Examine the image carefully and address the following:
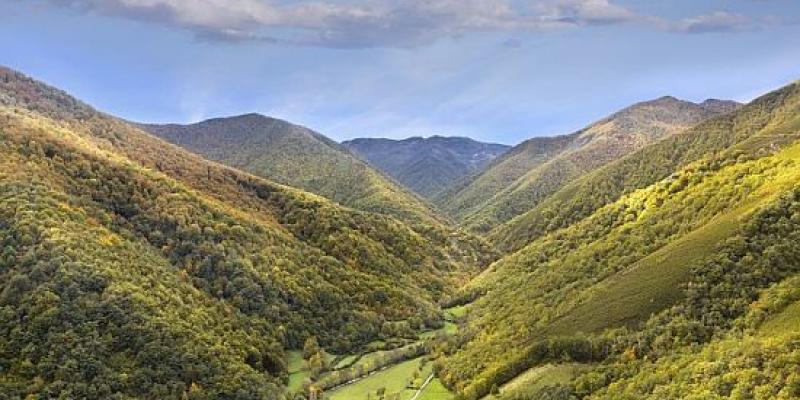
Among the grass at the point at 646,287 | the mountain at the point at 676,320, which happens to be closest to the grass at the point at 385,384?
the mountain at the point at 676,320

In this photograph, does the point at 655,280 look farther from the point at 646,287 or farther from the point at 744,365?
the point at 744,365

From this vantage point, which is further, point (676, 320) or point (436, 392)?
point (436, 392)

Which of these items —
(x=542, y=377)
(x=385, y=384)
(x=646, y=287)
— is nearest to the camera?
(x=542, y=377)

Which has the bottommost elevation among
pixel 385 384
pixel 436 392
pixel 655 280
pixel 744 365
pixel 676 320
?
pixel 436 392

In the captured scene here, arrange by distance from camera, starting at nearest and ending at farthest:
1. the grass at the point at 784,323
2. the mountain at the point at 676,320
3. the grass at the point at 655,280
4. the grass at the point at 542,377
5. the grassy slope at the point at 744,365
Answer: the grassy slope at the point at 744,365 < the grass at the point at 784,323 < the mountain at the point at 676,320 < the grass at the point at 542,377 < the grass at the point at 655,280

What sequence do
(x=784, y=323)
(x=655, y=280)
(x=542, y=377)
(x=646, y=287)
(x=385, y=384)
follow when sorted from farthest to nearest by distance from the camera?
1. (x=385, y=384)
2. (x=655, y=280)
3. (x=646, y=287)
4. (x=542, y=377)
5. (x=784, y=323)

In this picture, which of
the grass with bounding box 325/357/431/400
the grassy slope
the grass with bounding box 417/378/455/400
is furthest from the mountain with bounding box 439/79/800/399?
the grass with bounding box 325/357/431/400

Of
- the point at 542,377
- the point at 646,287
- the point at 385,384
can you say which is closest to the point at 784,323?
the point at 646,287

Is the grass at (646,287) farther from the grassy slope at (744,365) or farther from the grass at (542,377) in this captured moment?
the grassy slope at (744,365)

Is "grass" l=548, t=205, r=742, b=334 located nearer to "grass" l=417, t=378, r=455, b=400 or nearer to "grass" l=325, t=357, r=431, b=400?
"grass" l=417, t=378, r=455, b=400
